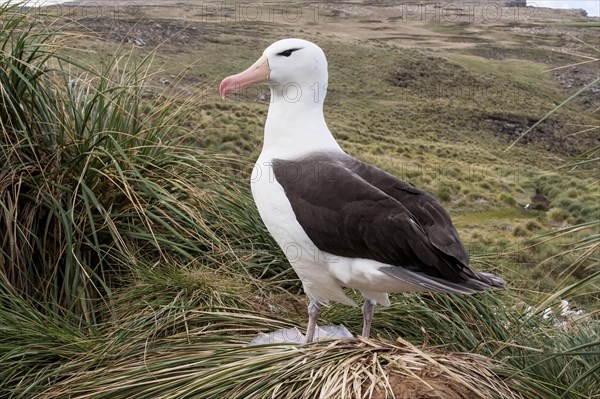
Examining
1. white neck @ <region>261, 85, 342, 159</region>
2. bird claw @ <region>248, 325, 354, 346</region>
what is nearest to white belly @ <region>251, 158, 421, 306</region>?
white neck @ <region>261, 85, 342, 159</region>

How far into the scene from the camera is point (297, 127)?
169 inches

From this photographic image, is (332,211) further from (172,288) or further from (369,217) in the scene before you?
(172,288)

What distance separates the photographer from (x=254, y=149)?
2134 centimetres

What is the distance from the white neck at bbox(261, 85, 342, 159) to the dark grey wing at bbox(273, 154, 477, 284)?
122 mm

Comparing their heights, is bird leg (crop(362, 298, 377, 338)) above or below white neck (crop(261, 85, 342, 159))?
below

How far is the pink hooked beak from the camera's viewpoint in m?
4.38

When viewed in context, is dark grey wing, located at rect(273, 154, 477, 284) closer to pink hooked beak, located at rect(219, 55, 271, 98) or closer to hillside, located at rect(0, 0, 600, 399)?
hillside, located at rect(0, 0, 600, 399)

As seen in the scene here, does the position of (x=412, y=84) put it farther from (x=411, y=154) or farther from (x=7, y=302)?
(x=7, y=302)

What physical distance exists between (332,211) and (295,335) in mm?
996

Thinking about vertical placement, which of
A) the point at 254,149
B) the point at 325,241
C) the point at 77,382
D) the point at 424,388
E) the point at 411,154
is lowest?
the point at 411,154

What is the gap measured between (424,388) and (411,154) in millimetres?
28874

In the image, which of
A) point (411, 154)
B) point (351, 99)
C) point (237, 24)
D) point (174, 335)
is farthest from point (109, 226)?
point (237, 24)

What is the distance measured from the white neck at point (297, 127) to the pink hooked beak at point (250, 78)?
0.54 feet

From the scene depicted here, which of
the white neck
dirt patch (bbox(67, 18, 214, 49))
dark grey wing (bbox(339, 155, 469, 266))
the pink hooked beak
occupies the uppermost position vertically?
the pink hooked beak
